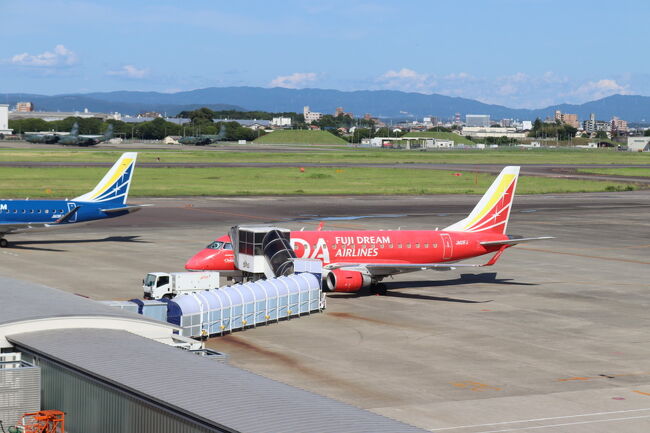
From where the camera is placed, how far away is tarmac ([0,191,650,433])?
32562mm

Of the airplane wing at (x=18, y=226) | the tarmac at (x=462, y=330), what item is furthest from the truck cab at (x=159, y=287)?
the airplane wing at (x=18, y=226)

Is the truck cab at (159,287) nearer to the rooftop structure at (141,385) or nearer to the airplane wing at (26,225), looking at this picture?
the rooftop structure at (141,385)

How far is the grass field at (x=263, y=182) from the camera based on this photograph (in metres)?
132

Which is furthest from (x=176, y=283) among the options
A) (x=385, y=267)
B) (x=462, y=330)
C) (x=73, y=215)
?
(x=73, y=215)

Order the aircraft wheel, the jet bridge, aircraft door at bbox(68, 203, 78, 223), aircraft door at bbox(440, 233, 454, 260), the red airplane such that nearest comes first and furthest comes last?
the jet bridge, the red airplane, the aircraft wheel, aircraft door at bbox(440, 233, 454, 260), aircraft door at bbox(68, 203, 78, 223)

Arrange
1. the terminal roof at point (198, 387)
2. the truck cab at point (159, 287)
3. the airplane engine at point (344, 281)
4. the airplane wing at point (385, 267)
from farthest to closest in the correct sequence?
the airplane wing at point (385, 267) → the airplane engine at point (344, 281) → the truck cab at point (159, 287) → the terminal roof at point (198, 387)

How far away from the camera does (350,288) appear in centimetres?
5247

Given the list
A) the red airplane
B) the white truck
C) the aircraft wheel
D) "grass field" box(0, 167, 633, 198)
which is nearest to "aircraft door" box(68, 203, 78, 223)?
the red airplane

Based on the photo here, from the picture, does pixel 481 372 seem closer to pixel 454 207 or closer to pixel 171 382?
pixel 171 382

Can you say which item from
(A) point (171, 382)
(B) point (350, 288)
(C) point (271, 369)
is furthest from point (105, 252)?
(A) point (171, 382)

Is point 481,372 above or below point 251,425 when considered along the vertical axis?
below

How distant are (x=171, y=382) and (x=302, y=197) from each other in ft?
356

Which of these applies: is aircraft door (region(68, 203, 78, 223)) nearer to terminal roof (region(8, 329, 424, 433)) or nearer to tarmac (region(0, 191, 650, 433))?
tarmac (region(0, 191, 650, 433))

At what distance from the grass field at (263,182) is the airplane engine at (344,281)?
74137 mm
